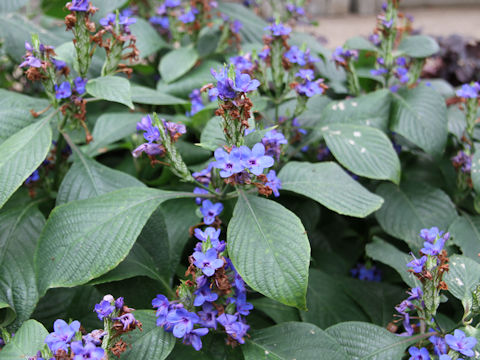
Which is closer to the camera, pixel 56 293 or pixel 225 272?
pixel 225 272

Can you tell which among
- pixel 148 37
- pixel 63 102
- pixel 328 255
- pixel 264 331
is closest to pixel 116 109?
pixel 148 37

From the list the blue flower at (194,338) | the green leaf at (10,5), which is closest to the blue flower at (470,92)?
the blue flower at (194,338)

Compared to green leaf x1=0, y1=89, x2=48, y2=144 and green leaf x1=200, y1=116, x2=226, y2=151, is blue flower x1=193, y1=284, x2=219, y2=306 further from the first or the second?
green leaf x1=0, y1=89, x2=48, y2=144

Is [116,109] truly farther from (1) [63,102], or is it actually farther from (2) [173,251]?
(2) [173,251]

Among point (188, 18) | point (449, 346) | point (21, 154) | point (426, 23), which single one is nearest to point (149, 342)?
point (21, 154)

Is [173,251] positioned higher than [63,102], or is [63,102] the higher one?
[63,102]

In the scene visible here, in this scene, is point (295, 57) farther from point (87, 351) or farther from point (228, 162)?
point (87, 351)

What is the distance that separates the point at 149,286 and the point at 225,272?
0.29 metres

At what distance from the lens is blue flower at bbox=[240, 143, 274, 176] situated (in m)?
1.11

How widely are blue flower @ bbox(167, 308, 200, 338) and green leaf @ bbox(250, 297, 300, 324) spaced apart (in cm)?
39

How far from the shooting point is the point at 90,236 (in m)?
1.19

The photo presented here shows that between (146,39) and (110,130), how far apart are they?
545mm

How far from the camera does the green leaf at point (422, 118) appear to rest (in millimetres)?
1637

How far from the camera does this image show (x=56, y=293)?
140 centimetres
